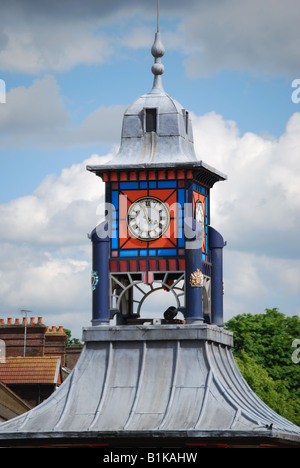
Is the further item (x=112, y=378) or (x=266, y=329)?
(x=266, y=329)

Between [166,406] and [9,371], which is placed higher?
[9,371]

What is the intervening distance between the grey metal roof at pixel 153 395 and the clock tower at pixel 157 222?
1.20m

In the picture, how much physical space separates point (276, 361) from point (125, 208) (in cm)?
6437

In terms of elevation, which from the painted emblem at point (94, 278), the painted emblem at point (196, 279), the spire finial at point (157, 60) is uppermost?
the spire finial at point (157, 60)

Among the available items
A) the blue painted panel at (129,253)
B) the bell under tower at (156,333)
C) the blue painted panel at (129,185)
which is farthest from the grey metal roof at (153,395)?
the blue painted panel at (129,185)

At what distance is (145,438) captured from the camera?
Answer: 6044 cm

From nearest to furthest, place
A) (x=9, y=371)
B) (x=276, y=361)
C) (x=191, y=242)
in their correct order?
(x=191, y=242) → (x=9, y=371) → (x=276, y=361)

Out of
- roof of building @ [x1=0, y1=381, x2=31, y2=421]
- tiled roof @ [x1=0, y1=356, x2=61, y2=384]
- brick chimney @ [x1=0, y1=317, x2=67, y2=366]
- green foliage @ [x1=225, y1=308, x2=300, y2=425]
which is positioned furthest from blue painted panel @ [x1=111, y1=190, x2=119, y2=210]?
green foliage @ [x1=225, y1=308, x2=300, y2=425]

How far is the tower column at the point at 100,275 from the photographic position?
215 feet

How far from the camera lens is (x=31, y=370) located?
98.9 m

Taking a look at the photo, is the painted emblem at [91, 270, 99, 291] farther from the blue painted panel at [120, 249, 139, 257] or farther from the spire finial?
the spire finial

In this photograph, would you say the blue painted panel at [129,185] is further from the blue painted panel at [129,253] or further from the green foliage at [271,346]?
the green foliage at [271,346]
